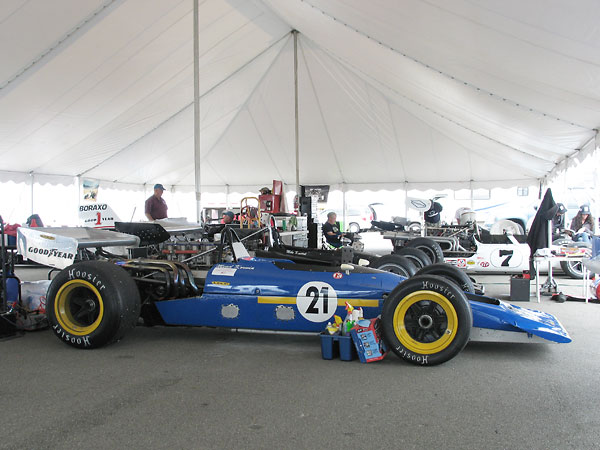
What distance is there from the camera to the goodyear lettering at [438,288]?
396 cm

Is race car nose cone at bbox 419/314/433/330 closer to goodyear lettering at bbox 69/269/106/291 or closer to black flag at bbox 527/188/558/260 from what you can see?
goodyear lettering at bbox 69/269/106/291

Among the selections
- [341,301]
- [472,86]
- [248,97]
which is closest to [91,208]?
[341,301]

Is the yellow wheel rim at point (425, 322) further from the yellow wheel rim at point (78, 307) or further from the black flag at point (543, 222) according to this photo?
the black flag at point (543, 222)

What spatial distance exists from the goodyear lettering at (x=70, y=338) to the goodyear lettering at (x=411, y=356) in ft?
9.78

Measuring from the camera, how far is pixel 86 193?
63.2 ft

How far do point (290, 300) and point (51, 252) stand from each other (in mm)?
2835

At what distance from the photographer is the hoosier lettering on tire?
4.50 metres

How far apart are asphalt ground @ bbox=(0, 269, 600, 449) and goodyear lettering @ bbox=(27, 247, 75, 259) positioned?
0.94 meters

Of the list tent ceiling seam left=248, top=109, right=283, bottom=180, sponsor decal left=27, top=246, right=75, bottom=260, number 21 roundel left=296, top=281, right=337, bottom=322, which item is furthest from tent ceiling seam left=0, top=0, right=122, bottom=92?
tent ceiling seam left=248, top=109, right=283, bottom=180

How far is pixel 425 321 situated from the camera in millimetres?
4031

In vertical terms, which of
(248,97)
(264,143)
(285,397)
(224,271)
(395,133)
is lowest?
(285,397)

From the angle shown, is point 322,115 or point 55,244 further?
point 322,115

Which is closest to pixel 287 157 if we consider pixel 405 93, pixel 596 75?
pixel 405 93

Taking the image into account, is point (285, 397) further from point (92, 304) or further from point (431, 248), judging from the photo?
point (431, 248)
